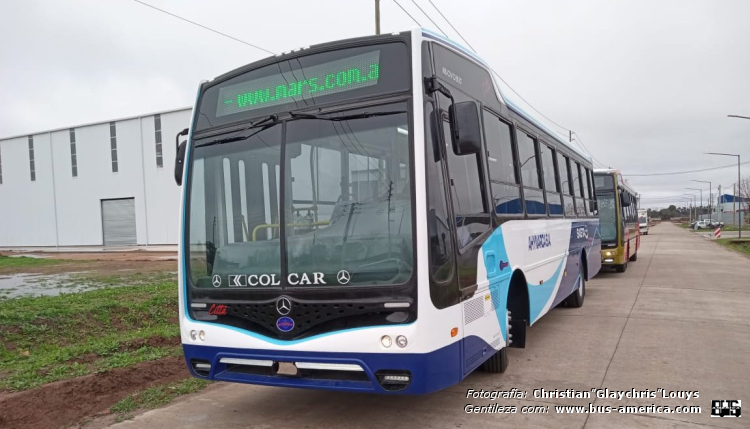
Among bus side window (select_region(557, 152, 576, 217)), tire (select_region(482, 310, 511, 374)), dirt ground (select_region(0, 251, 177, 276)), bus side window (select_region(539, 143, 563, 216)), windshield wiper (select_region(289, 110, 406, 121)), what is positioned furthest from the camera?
dirt ground (select_region(0, 251, 177, 276))

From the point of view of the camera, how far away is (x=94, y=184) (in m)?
38.3

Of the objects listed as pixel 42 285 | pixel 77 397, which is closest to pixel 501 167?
pixel 77 397

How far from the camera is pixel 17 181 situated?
4294cm

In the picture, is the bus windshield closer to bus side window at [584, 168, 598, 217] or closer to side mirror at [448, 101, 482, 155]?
bus side window at [584, 168, 598, 217]

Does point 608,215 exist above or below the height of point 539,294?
above

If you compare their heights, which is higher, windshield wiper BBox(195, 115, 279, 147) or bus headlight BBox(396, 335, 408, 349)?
windshield wiper BBox(195, 115, 279, 147)

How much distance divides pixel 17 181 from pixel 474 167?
4727 centimetres

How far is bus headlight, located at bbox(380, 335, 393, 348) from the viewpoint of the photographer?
161 inches

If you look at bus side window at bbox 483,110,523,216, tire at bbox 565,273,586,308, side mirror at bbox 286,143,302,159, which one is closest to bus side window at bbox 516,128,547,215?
bus side window at bbox 483,110,523,216

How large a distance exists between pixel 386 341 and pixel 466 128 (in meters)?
1.71

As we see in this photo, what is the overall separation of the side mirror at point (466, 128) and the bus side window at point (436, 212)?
0.53ft

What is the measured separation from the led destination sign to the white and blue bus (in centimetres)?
1

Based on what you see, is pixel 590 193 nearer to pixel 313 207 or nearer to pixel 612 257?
pixel 612 257

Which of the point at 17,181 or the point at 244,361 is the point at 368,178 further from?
the point at 17,181
